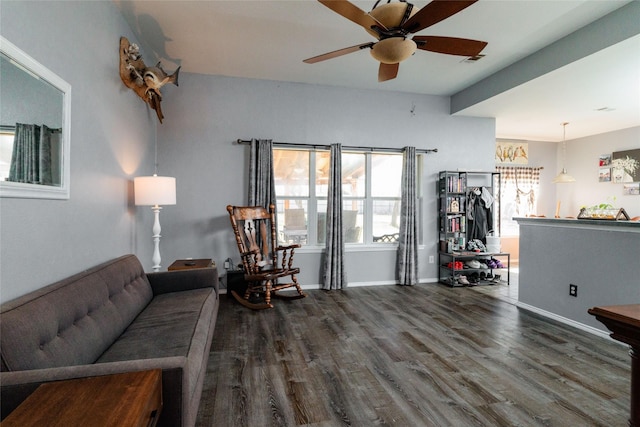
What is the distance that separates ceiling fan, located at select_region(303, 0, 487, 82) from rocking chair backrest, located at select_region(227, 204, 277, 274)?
218 centimetres

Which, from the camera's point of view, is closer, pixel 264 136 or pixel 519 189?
pixel 264 136

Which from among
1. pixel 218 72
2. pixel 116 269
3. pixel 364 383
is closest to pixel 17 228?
pixel 116 269

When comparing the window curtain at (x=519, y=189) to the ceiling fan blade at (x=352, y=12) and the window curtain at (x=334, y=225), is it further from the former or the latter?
the ceiling fan blade at (x=352, y=12)

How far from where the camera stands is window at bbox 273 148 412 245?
15.4 ft

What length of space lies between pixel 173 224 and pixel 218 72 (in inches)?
82.7

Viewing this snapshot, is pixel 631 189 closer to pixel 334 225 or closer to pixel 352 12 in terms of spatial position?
pixel 334 225

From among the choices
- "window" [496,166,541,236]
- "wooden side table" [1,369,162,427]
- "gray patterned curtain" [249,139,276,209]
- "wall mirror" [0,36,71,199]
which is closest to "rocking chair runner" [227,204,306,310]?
"gray patterned curtain" [249,139,276,209]

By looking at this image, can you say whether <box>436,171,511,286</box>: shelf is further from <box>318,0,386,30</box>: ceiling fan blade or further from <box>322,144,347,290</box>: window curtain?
<box>318,0,386,30</box>: ceiling fan blade

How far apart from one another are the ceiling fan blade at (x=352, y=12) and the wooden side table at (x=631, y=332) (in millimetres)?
1891

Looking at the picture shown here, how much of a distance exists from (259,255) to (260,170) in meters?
1.14

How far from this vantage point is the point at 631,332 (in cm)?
77

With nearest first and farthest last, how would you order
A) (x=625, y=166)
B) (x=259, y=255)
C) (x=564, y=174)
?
(x=259, y=255), (x=564, y=174), (x=625, y=166)

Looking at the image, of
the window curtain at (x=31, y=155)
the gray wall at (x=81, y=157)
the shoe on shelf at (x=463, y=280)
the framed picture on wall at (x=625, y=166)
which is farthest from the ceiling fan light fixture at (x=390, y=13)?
the framed picture on wall at (x=625, y=166)

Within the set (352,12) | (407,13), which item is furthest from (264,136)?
(407,13)
